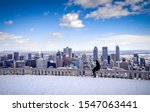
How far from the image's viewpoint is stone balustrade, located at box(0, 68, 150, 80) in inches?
338

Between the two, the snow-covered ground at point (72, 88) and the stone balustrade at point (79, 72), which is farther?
the stone balustrade at point (79, 72)

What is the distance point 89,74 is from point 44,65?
8.71ft

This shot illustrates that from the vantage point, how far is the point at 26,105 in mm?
3361

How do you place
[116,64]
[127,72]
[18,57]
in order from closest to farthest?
[127,72]
[116,64]
[18,57]

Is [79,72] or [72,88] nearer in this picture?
[72,88]

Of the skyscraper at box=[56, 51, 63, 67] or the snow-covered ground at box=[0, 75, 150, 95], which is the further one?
the skyscraper at box=[56, 51, 63, 67]

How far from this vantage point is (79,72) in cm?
953

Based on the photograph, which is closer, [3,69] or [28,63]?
[3,69]

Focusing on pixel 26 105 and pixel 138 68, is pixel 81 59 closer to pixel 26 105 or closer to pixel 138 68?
pixel 138 68


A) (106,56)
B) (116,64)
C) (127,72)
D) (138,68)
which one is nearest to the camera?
(127,72)

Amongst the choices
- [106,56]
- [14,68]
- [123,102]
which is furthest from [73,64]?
[123,102]

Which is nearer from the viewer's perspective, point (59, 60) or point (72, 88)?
point (72, 88)

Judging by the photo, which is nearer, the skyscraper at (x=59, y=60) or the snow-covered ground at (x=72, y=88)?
the snow-covered ground at (x=72, y=88)

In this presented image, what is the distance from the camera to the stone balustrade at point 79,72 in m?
8.59
